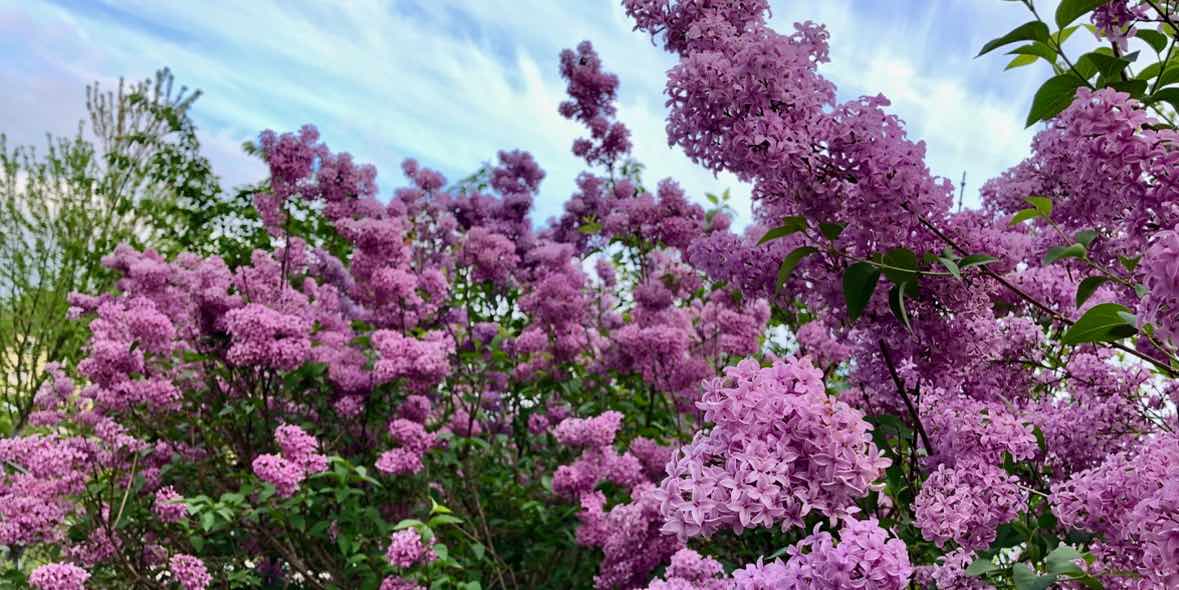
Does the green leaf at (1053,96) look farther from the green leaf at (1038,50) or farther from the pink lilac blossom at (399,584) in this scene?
the pink lilac blossom at (399,584)

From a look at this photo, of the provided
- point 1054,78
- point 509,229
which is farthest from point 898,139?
point 509,229

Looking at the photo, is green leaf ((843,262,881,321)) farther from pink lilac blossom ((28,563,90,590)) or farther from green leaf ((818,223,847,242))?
pink lilac blossom ((28,563,90,590))

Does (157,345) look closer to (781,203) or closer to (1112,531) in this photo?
(781,203)

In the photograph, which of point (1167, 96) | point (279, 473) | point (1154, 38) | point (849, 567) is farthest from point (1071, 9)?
point (279, 473)

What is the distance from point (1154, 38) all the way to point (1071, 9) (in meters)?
0.40

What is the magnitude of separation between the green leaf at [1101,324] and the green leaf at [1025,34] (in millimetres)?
625

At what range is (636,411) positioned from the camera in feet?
18.1

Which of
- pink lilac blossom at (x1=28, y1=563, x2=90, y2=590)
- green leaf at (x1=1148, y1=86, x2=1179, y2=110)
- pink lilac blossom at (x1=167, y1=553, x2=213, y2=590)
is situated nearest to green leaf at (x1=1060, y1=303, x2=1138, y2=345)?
green leaf at (x1=1148, y1=86, x2=1179, y2=110)

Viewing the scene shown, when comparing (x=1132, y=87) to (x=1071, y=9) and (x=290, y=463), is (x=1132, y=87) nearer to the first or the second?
(x=1071, y=9)

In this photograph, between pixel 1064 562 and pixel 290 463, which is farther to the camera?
pixel 290 463

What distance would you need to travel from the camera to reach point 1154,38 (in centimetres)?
205

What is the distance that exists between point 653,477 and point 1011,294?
8.11 ft

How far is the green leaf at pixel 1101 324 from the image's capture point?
1.61 m

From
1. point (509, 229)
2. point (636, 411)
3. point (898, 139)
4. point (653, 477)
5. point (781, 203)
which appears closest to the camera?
point (898, 139)
